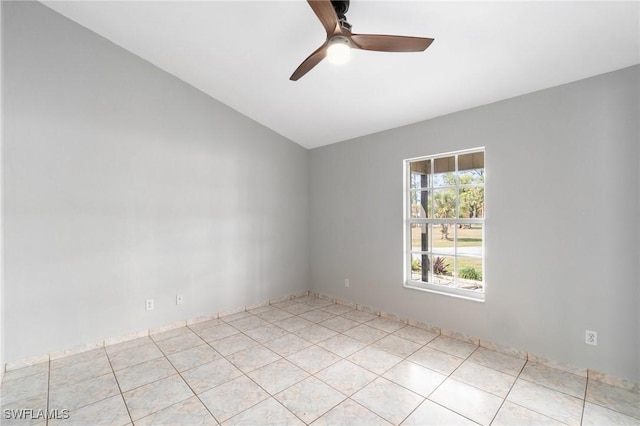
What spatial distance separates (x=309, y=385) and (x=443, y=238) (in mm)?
2216

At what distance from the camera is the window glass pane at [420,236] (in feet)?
11.8

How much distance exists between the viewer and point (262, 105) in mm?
3812

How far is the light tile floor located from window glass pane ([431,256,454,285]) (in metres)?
0.66

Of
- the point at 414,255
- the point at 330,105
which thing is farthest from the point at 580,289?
the point at 330,105

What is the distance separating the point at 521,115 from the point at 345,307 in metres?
3.23

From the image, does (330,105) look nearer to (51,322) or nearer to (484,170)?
(484,170)

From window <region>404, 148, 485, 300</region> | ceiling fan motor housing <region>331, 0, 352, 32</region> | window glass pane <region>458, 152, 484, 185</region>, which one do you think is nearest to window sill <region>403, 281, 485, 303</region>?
window <region>404, 148, 485, 300</region>

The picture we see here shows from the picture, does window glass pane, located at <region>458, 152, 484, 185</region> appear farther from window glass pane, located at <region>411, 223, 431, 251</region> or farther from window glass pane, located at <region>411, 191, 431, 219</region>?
window glass pane, located at <region>411, 223, 431, 251</region>

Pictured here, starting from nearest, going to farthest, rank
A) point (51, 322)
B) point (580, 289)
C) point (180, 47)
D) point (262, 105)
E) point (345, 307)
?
point (580, 289) → point (51, 322) → point (180, 47) → point (262, 105) → point (345, 307)

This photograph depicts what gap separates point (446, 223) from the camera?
3361mm

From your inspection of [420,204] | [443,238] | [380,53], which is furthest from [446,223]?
[380,53]

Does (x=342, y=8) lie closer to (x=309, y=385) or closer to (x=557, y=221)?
(x=557, y=221)
